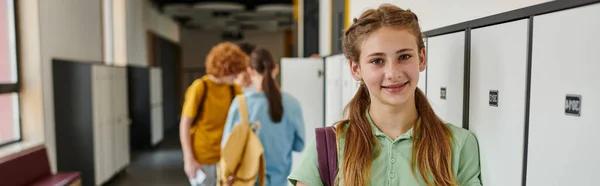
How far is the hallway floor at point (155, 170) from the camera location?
6.18m

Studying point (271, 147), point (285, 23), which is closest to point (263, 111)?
point (271, 147)

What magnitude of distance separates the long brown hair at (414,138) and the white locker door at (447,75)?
0.41 ft

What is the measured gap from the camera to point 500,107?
1.13m

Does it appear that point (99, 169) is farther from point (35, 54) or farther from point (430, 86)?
point (430, 86)

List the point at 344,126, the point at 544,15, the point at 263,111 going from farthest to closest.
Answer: the point at 263,111 → the point at 344,126 → the point at 544,15

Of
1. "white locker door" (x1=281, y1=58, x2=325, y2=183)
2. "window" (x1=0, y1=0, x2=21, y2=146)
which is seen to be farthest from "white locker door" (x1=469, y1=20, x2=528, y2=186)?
"window" (x1=0, y1=0, x2=21, y2=146)

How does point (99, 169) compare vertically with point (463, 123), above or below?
below

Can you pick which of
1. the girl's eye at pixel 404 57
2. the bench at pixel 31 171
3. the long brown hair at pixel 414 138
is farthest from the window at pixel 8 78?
the girl's eye at pixel 404 57

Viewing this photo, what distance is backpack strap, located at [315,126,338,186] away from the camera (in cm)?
129

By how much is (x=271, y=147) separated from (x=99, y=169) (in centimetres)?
373

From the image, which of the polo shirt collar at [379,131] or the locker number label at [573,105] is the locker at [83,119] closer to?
the polo shirt collar at [379,131]

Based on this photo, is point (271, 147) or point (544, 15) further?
point (271, 147)

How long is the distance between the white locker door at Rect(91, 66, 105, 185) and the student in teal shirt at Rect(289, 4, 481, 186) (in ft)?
15.9

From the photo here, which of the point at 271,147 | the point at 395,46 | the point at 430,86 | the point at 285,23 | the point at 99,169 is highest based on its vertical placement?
the point at 285,23
